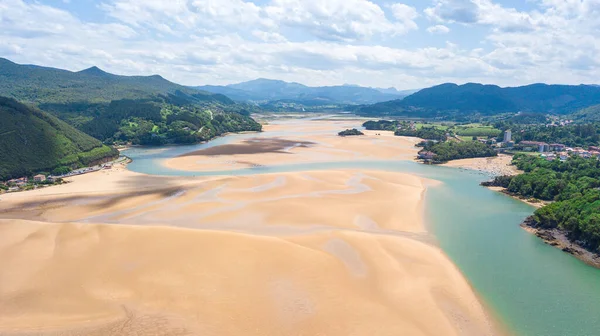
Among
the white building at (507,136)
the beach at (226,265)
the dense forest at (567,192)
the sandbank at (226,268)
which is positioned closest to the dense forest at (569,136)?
the white building at (507,136)

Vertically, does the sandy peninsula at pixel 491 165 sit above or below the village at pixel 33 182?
below

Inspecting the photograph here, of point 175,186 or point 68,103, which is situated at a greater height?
point 68,103

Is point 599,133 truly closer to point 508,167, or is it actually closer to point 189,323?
point 508,167

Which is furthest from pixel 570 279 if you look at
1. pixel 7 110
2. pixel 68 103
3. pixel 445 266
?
pixel 68 103

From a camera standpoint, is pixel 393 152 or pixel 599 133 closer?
pixel 393 152

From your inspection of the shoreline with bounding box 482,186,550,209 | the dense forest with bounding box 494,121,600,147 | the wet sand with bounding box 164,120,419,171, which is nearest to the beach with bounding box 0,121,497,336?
the shoreline with bounding box 482,186,550,209

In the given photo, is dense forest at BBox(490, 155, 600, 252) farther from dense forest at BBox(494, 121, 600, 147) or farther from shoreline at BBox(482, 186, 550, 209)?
dense forest at BBox(494, 121, 600, 147)

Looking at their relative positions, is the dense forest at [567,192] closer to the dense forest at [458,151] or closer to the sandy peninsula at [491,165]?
the sandy peninsula at [491,165]

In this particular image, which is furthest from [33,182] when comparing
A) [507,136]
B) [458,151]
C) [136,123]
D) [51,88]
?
[51,88]
